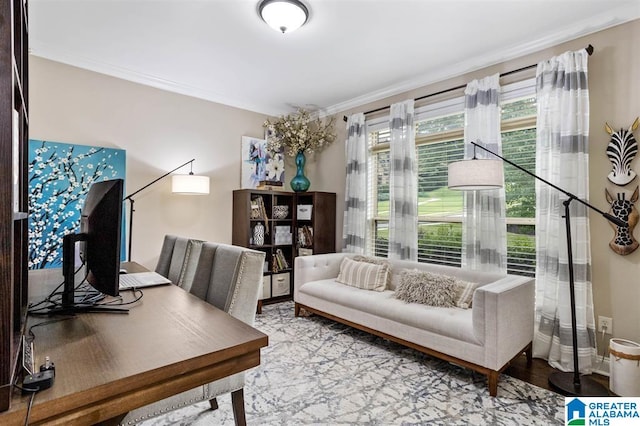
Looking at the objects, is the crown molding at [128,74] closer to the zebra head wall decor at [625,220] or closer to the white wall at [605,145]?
the white wall at [605,145]

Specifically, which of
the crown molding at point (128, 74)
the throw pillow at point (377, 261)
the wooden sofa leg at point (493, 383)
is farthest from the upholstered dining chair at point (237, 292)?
the crown molding at point (128, 74)

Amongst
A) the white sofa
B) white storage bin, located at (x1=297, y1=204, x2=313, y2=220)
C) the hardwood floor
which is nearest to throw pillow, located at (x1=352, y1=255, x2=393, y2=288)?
the white sofa

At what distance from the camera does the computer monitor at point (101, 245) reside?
3.84 ft

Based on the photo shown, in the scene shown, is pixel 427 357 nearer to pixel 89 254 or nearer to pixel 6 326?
Answer: pixel 89 254

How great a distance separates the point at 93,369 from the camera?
2.69 ft

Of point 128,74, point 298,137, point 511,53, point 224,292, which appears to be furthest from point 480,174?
point 128,74

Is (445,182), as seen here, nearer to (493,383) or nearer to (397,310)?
(397,310)

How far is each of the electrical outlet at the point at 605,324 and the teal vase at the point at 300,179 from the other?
3.29 metres

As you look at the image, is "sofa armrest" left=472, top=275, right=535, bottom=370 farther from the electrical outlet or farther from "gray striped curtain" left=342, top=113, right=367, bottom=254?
"gray striped curtain" left=342, top=113, right=367, bottom=254

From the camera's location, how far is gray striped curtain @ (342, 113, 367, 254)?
Result: 13.7 feet

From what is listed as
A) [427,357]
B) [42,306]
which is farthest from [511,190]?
[42,306]

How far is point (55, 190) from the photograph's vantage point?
3102mm

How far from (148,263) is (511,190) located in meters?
3.72

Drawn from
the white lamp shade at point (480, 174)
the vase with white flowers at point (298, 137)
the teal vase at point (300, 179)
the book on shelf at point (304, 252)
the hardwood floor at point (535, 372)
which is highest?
the vase with white flowers at point (298, 137)
